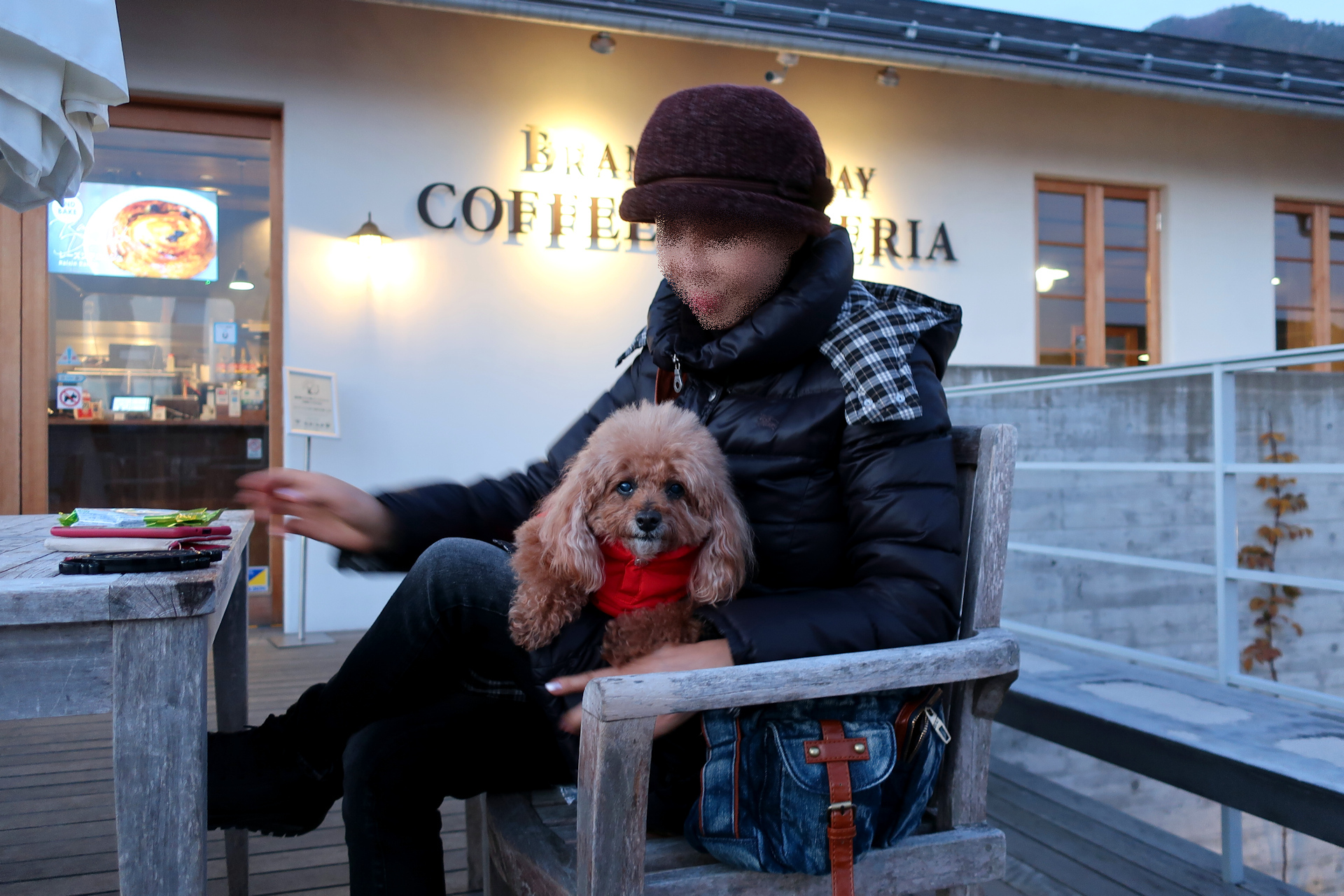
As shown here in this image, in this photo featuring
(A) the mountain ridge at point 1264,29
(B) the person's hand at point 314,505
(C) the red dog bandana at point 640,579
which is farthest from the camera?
(A) the mountain ridge at point 1264,29

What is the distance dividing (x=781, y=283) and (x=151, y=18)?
4.59m

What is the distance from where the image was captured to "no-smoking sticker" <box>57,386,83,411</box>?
14.3 feet

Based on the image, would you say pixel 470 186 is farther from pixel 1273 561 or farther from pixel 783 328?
pixel 1273 561

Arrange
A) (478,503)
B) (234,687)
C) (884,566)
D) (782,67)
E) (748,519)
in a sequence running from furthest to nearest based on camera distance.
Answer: (782,67) → (234,687) → (478,503) → (748,519) → (884,566)

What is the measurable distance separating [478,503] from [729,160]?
69 centimetres

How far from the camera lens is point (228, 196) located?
4.61m

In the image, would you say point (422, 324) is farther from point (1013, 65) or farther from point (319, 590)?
point (1013, 65)

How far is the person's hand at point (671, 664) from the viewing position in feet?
3.19

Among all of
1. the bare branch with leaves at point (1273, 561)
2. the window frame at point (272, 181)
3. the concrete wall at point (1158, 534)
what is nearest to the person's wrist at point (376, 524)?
the window frame at point (272, 181)

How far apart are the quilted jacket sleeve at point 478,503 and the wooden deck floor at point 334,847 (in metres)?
0.94

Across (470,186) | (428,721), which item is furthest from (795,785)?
(470,186)

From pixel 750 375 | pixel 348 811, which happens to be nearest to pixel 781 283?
pixel 750 375

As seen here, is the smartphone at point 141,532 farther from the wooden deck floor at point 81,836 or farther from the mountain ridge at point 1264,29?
the mountain ridge at point 1264,29

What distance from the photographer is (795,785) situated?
942 millimetres
